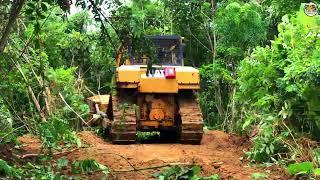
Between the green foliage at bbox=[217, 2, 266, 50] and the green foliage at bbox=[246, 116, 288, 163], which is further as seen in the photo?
the green foliage at bbox=[217, 2, 266, 50]

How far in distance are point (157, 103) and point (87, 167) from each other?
4.71 meters

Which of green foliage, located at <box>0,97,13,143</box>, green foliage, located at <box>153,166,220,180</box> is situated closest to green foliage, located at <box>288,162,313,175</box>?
green foliage, located at <box>153,166,220,180</box>

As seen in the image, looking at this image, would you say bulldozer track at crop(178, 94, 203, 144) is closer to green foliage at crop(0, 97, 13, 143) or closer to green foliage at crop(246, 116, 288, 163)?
green foliage at crop(246, 116, 288, 163)

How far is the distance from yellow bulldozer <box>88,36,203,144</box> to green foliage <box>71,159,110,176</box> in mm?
3654

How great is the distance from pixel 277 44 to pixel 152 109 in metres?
3.02

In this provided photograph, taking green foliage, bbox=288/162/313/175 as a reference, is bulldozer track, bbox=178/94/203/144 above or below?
below

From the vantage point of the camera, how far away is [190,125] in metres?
10.0

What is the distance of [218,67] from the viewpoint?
Result: 15875 millimetres

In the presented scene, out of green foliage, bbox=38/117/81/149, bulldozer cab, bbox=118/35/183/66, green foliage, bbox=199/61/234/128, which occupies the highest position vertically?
bulldozer cab, bbox=118/35/183/66

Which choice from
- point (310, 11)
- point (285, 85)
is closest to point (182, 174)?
point (285, 85)

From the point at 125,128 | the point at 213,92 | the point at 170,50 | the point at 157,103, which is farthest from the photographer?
the point at 213,92

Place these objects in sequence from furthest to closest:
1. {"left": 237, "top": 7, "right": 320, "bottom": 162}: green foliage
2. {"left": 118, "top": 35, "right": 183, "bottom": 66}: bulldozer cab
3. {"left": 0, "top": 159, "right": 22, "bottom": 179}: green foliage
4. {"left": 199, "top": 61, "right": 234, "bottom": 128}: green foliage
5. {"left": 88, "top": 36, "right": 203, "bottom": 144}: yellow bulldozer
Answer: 1. {"left": 199, "top": 61, "right": 234, "bottom": 128}: green foliage
2. {"left": 118, "top": 35, "right": 183, "bottom": 66}: bulldozer cab
3. {"left": 88, "top": 36, "right": 203, "bottom": 144}: yellow bulldozer
4. {"left": 237, "top": 7, "right": 320, "bottom": 162}: green foliage
5. {"left": 0, "top": 159, "right": 22, "bottom": 179}: green foliage

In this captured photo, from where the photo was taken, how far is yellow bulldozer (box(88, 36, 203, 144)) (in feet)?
32.8

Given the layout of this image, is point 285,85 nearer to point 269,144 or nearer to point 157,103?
point 269,144
